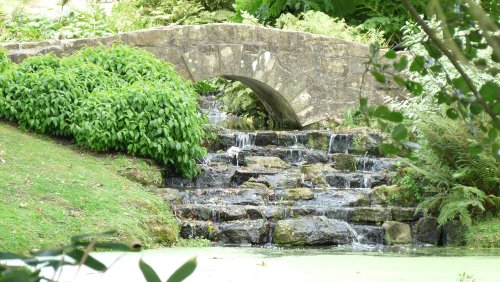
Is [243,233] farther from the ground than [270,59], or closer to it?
closer to it

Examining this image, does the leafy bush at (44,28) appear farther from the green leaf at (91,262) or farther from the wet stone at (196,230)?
the green leaf at (91,262)

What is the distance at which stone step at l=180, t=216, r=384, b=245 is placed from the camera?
811 cm

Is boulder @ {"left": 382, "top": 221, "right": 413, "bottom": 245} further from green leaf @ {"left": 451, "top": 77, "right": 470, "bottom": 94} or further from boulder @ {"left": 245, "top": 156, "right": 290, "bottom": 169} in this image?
green leaf @ {"left": 451, "top": 77, "right": 470, "bottom": 94}

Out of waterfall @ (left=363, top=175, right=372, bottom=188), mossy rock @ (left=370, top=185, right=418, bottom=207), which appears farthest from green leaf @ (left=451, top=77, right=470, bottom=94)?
waterfall @ (left=363, top=175, right=372, bottom=188)

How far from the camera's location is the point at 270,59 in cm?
1302

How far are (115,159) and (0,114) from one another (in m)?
1.62

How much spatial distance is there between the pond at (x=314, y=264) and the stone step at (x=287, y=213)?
0.70m

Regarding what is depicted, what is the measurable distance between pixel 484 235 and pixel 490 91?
692 cm

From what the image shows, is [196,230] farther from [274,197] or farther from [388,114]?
[388,114]

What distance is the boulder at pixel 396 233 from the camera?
8461 mm

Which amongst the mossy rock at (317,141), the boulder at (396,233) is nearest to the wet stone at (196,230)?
the boulder at (396,233)

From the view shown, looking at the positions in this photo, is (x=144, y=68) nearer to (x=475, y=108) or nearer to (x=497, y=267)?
(x=497, y=267)

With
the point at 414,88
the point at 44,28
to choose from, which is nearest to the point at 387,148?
the point at 414,88

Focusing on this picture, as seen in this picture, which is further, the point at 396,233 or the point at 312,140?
the point at 312,140
